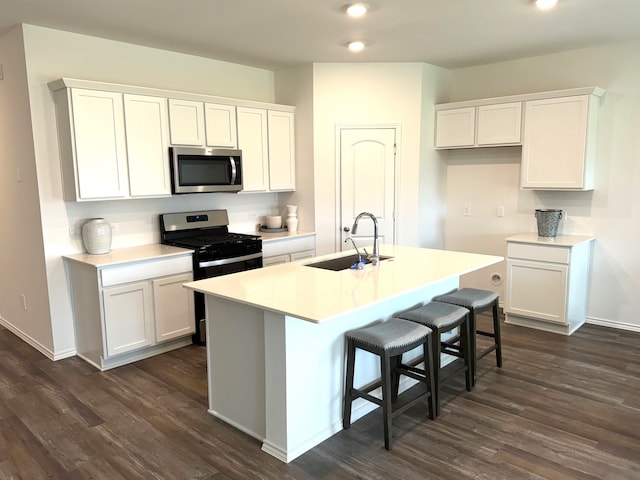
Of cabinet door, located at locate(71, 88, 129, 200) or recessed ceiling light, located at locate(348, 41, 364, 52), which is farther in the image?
recessed ceiling light, located at locate(348, 41, 364, 52)

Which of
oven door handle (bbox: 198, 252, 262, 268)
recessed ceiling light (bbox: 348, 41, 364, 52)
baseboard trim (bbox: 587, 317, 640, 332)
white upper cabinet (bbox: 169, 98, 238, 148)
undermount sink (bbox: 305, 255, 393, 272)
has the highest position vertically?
recessed ceiling light (bbox: 348, 41, 364, 52)

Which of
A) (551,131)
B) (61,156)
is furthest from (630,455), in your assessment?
(61,156)

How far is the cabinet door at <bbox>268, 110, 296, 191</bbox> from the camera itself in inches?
194

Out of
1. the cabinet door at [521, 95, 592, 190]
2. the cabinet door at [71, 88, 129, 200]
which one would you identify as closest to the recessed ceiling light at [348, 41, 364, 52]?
the cabinet door at [521, 95, 592, 190]

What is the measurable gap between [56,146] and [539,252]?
13.7ft

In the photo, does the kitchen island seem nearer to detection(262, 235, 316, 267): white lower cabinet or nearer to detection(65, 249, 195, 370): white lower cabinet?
detection(65, 249, 195, 370): white lower cabinet

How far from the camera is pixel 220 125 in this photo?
174 inches

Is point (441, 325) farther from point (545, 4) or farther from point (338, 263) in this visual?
point (545, 4)

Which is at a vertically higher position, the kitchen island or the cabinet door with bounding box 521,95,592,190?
the cabinet door with bounding box 521,95,592,190

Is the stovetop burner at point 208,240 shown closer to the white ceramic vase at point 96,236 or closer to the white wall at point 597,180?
the white ceramic vase at point 96,236

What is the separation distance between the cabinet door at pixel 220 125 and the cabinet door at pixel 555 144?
2770mm

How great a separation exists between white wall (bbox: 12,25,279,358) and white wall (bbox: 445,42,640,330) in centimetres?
303

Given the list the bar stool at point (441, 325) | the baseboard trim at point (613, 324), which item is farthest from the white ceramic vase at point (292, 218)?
the baseboard trim at point (613, 324)

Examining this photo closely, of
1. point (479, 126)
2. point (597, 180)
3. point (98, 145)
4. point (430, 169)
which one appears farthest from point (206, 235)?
point (597, 180)
